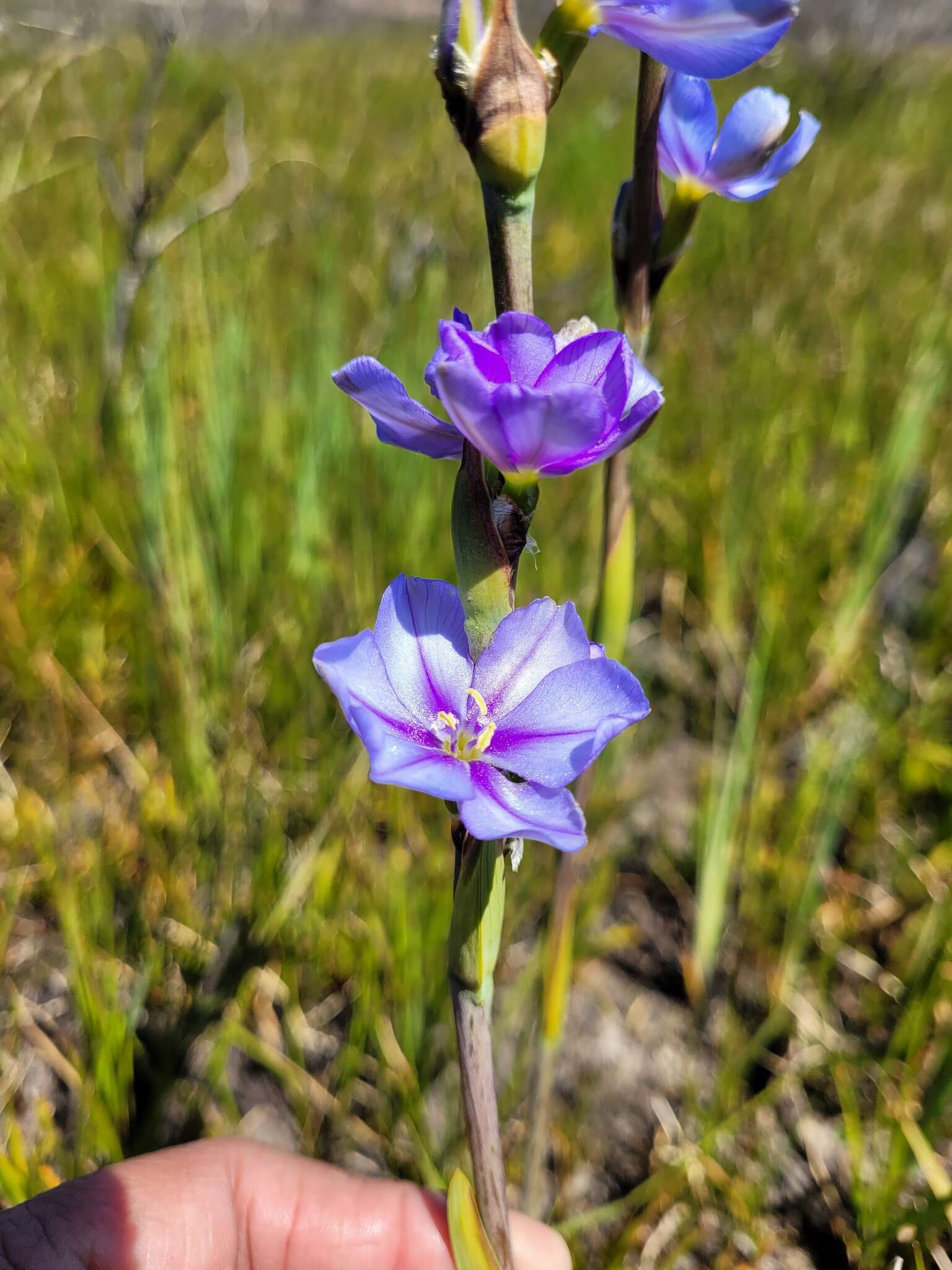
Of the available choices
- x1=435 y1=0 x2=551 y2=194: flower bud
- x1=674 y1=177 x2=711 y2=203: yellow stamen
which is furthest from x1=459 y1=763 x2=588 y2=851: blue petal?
x1=674 y1=177 x2=711 y2=203: yellow stamen

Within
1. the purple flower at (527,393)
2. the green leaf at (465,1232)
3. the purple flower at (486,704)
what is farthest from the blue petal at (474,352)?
the green leaf at (465,1232)

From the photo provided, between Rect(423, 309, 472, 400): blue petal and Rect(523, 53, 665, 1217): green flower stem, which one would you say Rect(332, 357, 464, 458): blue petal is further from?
Rect(523, 53, 665, 1217): green flower stem

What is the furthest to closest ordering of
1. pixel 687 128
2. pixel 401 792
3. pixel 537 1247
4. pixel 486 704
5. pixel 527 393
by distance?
pixel 401 792
pixel 537 1247
pixel 687 128
pixel 486 704
pixel 527 393

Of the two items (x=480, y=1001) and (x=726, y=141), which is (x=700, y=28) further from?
(x=480, y=1001)

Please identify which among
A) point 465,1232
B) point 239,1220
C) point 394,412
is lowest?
point 239,1220

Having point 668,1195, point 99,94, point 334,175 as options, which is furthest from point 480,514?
point 99,94

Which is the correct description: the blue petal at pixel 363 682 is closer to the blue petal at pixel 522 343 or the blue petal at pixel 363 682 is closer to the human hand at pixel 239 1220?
the blue petal at pixel 522 343

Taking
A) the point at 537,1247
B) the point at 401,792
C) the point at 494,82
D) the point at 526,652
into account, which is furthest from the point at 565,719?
the point at 401,792
